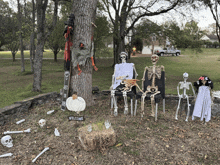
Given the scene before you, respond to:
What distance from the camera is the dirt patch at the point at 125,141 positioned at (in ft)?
10.4

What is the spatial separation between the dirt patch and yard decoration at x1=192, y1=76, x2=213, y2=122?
0.23m

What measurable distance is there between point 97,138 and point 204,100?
3.04 meters

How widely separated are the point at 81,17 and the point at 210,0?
8112 millimetres

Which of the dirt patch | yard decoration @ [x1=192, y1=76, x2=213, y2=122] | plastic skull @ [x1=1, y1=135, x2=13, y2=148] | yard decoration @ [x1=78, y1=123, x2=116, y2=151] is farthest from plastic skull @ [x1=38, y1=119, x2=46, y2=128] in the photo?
yard decoration @ [x1=192, y1=76, x2=213, y2=122]

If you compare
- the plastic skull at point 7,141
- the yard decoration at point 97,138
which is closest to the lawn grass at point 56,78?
the plastic skull at point 7,141

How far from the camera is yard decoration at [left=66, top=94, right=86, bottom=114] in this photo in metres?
4.66

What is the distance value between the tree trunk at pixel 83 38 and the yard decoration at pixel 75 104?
1.14 feet

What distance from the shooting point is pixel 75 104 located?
4.67m

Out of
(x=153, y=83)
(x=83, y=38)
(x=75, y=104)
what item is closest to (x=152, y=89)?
(x=153, y=83)

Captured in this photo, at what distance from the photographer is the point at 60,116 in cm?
468

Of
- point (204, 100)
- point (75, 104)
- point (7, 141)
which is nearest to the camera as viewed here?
point (7, 141)

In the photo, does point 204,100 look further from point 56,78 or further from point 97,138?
point 56,78

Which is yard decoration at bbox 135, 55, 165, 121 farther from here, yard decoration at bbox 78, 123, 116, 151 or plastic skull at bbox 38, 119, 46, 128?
plastic skull at bbox 38, 119, 46, 128

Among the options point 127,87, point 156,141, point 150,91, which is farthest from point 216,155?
point 127,87
